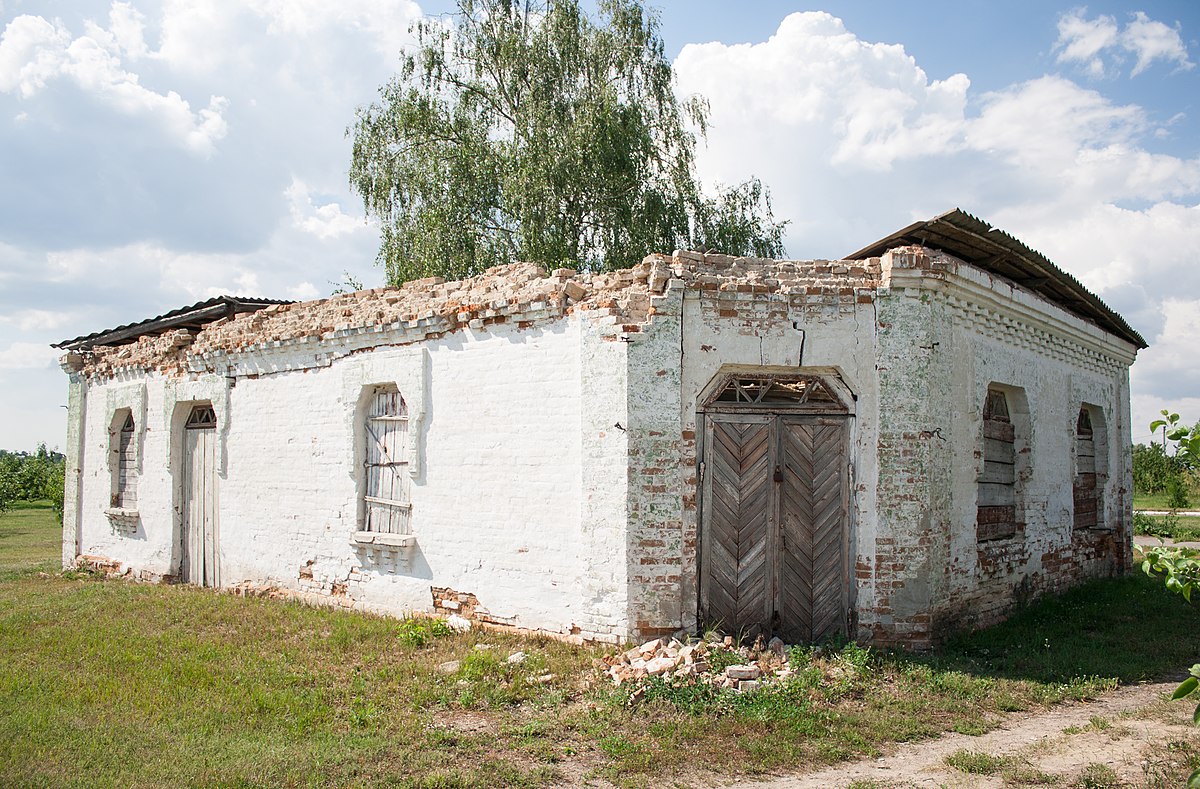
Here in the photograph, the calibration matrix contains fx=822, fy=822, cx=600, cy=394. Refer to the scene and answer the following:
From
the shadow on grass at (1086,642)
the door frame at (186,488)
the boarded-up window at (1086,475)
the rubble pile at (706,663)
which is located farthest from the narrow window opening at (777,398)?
the door frame at (186,488)

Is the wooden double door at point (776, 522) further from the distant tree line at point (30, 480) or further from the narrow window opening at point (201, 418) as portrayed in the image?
the distant tree line at point (30, 480)

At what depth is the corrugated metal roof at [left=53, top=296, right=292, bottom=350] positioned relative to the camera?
12.9 meters

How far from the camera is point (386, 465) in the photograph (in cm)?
977

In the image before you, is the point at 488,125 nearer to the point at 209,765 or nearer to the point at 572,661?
the point at 572,661

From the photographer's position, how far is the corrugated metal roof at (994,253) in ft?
26.3

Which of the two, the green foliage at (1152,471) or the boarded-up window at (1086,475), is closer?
the boarded-up window at (1086,475)

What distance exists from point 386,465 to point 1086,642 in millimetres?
7750

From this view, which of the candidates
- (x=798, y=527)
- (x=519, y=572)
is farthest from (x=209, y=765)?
(x=798, y=527)

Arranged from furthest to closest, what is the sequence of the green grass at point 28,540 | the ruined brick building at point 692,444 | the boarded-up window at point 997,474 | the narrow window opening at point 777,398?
1. the green grass at point 28,540
2. the boarded-up window at point 997,474
3. the narrow window opening at point 777,398
4. the ruined brick building at point 692,444

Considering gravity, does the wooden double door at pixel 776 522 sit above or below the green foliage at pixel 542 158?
below

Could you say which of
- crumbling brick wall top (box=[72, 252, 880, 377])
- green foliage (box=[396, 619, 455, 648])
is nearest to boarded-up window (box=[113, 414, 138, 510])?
crumbling brick wall top (box=[72, 252, 880, 377])

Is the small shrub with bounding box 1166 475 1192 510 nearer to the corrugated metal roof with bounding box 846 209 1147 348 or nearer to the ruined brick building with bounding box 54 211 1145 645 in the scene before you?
the corrugated metal roof with bounding box 846 209 1147 348

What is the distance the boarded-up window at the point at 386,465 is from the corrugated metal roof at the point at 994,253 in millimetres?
5371

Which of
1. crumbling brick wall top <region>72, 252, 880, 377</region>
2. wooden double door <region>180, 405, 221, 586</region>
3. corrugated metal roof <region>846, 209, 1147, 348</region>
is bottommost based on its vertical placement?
wooden double door <region>180, 405, 221, 586</region>
